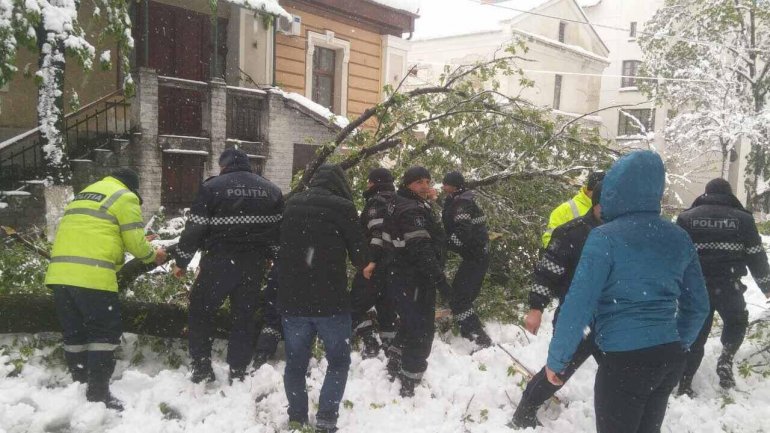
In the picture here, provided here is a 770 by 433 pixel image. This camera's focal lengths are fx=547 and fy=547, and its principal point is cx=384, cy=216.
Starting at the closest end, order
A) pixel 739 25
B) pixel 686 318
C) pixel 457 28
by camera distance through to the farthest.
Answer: pixel 686 318, pixel 739 25, pixel 457 28

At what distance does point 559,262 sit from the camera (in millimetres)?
3539

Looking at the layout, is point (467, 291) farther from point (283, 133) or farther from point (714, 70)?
point (714, 70)

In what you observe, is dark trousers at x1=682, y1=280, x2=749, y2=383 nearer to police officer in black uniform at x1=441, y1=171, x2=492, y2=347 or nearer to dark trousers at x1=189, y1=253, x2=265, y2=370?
police officer in black uniform at x1=441, y1=171, x2=492, y2=347

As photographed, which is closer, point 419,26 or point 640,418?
point 640,418

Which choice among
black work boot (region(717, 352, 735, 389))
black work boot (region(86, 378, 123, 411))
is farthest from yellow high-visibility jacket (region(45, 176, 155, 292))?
black work boot (region(717, 352, 735, 389))

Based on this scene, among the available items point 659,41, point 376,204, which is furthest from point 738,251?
point 659,41

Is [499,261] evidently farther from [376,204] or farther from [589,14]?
[589,14]

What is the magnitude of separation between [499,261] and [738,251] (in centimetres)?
290

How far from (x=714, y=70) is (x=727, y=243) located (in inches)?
688

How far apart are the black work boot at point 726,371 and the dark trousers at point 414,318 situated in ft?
8.84

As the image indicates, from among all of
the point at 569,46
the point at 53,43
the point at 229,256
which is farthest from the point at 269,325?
the point at 569,46

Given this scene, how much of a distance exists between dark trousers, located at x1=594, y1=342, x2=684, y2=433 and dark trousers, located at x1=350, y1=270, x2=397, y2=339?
8.27ft

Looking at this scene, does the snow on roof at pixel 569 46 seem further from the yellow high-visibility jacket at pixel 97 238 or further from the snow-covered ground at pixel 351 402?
the yellow high-visibility jacket at pixel 97 238

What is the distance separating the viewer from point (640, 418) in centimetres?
267
